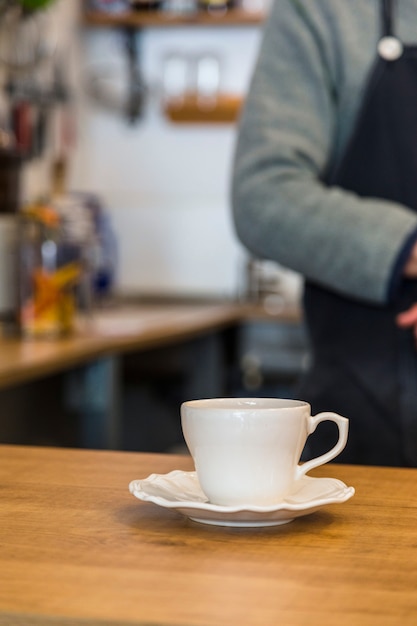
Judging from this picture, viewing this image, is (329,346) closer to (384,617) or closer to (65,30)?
(384,617)

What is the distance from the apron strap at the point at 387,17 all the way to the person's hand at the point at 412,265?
28cm

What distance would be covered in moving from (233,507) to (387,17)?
2.83ft

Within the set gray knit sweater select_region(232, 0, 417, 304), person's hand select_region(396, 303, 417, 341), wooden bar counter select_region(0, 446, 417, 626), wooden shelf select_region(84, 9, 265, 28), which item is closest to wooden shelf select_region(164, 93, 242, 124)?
wooden shelf select_region(84, 9, 265, 28)

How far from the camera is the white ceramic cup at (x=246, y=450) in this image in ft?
1.98

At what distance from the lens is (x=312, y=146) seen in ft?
4.22

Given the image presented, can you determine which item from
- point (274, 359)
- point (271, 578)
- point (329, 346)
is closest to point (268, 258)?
point (329, 346)

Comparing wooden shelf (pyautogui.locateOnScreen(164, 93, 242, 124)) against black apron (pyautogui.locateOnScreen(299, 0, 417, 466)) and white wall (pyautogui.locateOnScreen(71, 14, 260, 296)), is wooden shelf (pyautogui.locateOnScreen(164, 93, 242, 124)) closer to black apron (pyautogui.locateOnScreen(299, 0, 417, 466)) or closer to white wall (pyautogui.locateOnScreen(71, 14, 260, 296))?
white wall (pyautogui.locateOnScreen(71, 14, 260, 296))

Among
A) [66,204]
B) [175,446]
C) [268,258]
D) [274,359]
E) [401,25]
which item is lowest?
[175,446]

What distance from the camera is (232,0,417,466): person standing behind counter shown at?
1.25m

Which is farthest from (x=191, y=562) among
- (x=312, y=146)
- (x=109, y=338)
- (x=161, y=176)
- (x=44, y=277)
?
(x=161, y=176)

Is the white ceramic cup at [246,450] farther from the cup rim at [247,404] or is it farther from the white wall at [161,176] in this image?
the white wall at [161,176]

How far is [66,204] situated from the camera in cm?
317

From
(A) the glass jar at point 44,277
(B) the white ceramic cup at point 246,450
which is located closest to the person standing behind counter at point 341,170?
(B) the white ceramic cup at point 246,450

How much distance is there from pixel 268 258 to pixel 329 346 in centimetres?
13
